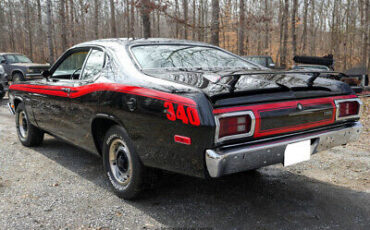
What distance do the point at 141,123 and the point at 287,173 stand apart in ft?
6.80

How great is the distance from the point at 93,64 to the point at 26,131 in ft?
7.76

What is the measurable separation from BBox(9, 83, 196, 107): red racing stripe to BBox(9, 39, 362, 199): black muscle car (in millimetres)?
10

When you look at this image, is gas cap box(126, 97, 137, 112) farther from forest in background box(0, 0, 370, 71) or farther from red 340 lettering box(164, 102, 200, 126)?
forest in background box(0, 0, 370, 71)

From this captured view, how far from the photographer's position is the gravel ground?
263cm

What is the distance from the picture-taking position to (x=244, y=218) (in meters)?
2.68

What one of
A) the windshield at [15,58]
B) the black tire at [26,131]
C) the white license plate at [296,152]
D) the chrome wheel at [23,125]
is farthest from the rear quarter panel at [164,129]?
the windshield at [15,58]

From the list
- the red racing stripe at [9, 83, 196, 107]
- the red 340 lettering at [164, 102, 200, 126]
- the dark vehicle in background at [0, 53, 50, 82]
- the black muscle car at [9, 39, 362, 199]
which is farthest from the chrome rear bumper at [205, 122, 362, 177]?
the dark vehicle in background at [0, 53, 50, 82]

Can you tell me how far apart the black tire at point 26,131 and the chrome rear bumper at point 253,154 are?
141 inches

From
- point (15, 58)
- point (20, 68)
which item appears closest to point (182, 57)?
point (20, 68)

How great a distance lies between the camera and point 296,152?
252cm

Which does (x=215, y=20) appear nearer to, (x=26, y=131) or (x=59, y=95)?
(x=26, y=131)

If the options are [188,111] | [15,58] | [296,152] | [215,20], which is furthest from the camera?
[15,58]

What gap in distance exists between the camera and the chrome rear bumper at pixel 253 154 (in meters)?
2.15

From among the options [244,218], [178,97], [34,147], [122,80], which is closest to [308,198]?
[244,218]
